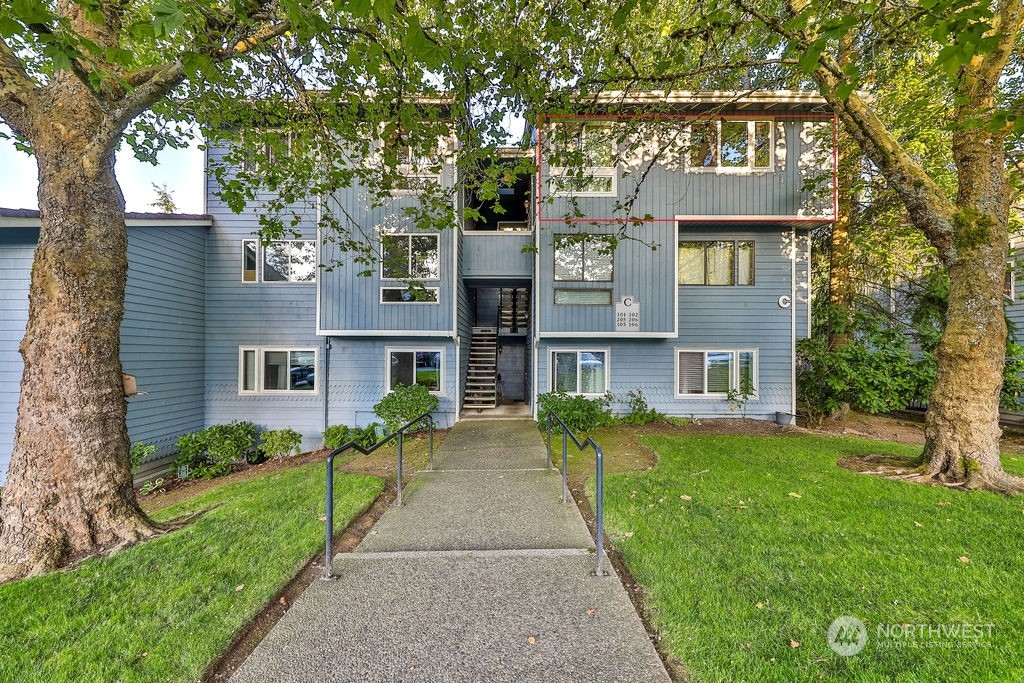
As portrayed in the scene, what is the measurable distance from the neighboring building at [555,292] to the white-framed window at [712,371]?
0.12 ft

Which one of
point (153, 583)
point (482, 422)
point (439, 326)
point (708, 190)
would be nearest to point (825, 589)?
point (153, 583)

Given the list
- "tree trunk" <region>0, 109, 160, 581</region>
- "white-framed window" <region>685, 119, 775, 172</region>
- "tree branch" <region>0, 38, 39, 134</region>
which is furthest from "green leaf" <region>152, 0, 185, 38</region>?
"white-framed window" <region>685, 119, 775, 172</region>

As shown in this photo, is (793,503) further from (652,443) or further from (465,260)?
(465,260)

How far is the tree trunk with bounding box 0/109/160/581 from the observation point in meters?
3.27

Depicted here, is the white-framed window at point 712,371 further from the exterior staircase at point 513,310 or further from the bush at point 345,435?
the bush at point 345,435

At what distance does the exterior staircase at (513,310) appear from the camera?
1364 centimetres

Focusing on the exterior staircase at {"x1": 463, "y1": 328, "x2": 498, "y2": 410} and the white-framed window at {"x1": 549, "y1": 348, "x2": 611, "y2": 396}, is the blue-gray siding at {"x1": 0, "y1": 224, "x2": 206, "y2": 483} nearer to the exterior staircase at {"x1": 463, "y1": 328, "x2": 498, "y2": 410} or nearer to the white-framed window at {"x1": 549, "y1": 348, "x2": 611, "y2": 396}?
the exterior staircase at {"x1": 463, "y1": 328, "x2": 498, "y2": 410}

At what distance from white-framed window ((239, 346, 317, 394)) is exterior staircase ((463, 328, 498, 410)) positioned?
422 cm

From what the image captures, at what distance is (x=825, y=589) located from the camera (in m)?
2.64

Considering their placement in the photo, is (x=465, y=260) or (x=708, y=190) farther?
(x=465, y=260)

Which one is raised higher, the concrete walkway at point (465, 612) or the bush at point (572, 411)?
the bush at point (572, 411)

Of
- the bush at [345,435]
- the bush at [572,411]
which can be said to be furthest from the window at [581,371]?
the bush at [345,435]

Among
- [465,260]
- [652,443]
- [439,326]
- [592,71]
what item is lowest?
[652,443]

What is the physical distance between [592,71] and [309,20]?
10.8 feet
